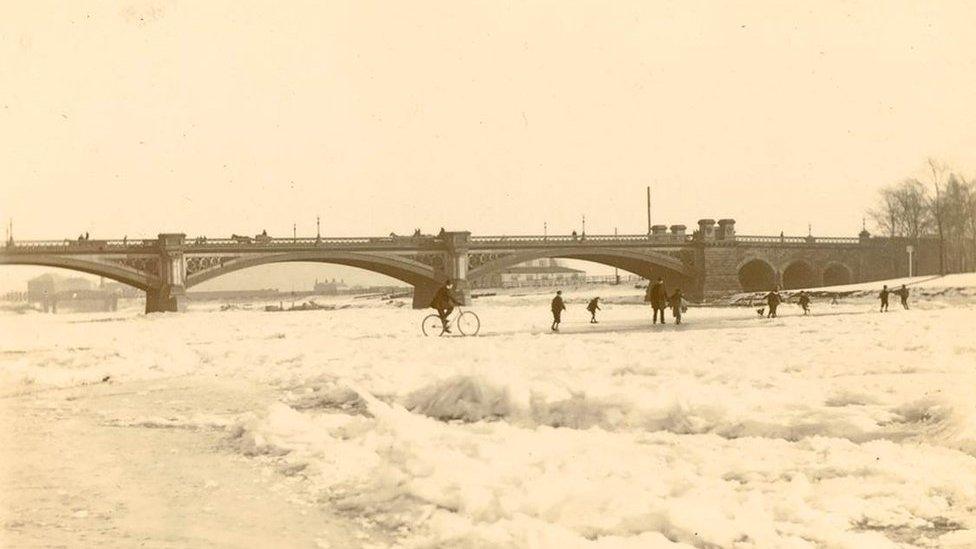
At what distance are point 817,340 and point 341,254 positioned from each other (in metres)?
46.2

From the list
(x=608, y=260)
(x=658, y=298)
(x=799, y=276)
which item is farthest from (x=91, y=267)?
(x=799, y=276)

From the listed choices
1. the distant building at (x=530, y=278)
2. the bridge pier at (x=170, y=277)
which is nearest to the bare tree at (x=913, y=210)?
the distant building at (x=530, y=278)

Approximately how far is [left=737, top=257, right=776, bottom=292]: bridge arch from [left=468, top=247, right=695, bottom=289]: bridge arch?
8.69 m

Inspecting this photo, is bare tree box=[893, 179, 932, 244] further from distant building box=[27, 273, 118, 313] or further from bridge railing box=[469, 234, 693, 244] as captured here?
distant building box=[27, 273, 118, 313]

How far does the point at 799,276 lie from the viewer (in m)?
85.4

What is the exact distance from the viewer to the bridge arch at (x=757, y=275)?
3115 inches

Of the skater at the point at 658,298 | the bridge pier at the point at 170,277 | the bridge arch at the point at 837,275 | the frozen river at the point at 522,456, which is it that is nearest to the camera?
the frozen river at the point at 522,456

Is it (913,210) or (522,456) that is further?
(913,210)

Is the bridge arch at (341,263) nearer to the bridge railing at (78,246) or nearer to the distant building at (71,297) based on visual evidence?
the bridge railing at (78,246)

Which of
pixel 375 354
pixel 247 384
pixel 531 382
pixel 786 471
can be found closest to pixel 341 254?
pixel 375 354

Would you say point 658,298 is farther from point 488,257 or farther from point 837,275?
point 837,275

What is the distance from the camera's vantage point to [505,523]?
18.6 ft

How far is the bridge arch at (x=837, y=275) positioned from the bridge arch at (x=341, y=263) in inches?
1626

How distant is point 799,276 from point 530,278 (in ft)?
184
